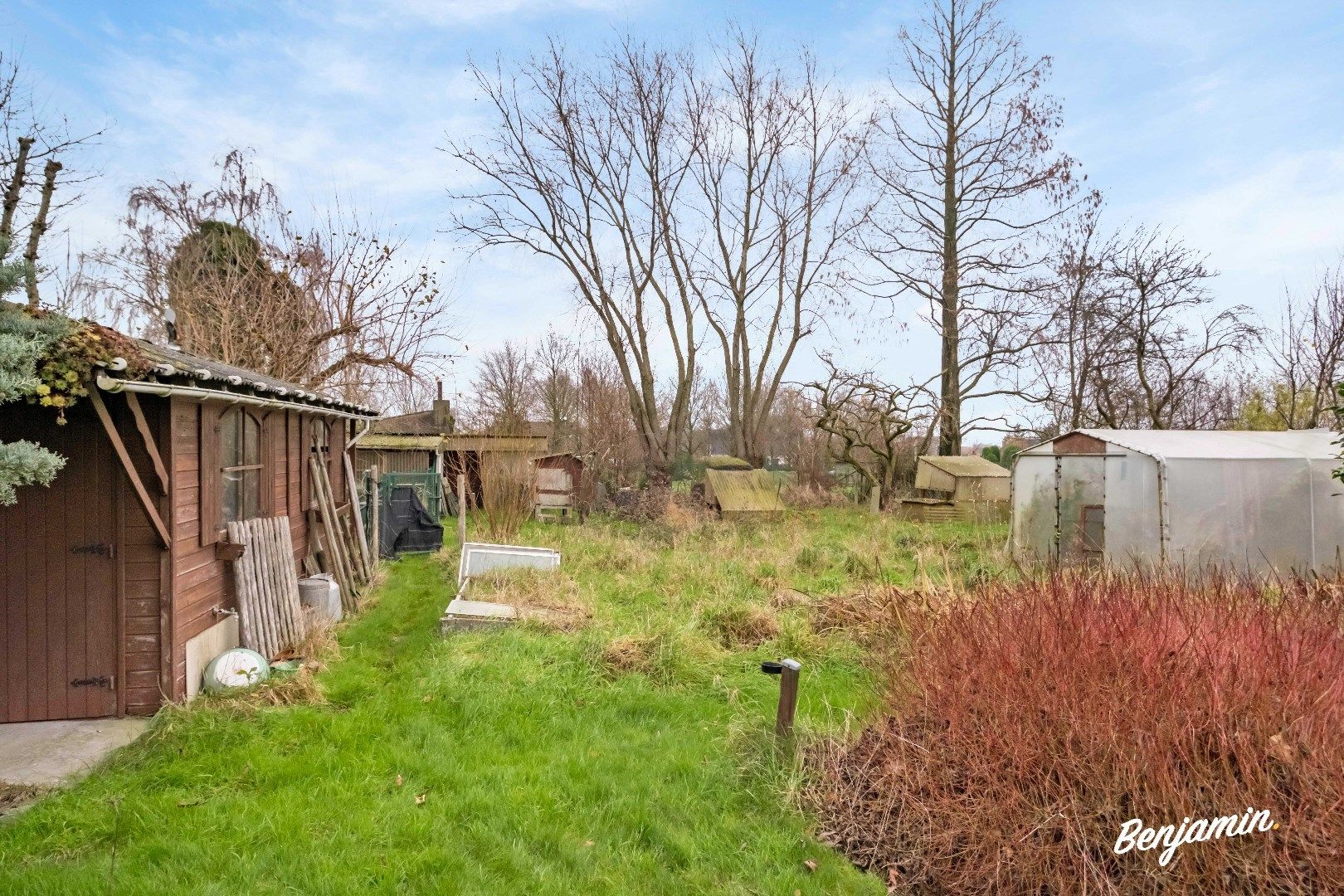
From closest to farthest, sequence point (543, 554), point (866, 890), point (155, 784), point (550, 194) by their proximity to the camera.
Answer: point (866, 890)
point (155, 784)
point (543, 554)
point (550, 194)

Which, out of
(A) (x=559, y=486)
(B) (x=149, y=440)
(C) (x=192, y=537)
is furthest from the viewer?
(A) (x=559, y=486)

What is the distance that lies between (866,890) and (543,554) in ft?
25.4

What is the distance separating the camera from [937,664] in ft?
14.1

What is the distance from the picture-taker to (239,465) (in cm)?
720

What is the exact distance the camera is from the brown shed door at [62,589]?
17.1 feet

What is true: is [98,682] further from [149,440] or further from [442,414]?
[442,414]

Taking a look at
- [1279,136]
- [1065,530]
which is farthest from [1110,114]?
[1065,530]

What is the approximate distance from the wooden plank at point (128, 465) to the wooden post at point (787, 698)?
4.49 m

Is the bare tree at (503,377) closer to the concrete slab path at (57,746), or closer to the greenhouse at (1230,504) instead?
the greenhouse at (1230,504)

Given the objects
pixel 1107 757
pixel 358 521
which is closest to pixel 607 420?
pixel 358 521

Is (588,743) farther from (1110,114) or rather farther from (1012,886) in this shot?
(1110,114)

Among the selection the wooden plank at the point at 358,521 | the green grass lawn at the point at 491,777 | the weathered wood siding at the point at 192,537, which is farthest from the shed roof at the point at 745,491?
the weathered wood siding at the point at 192,537

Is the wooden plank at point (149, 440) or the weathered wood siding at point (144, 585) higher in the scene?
the wooden plank at point (149, 440)

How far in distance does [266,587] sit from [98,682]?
1870 mm
